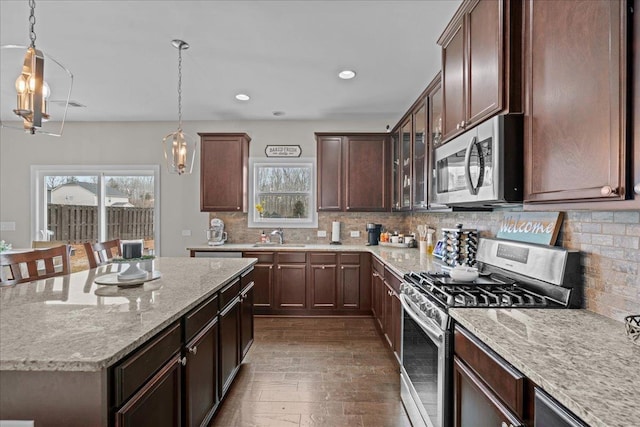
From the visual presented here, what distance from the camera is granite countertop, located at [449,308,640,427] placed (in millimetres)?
778

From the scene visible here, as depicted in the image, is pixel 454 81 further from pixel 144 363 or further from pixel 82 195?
pixel 82 195

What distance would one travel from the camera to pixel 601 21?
3.50ft

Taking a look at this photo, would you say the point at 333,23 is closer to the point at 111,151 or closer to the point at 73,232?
the point at 111,151

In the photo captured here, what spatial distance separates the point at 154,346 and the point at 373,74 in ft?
10.1

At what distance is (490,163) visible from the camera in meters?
1.59

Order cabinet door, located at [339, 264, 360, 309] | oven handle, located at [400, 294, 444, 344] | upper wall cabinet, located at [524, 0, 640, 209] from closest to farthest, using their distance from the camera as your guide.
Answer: upper wall cabinet, located at [524, 0, 640, 209]
oven handle, located at [400, 294, 444, 344]
cabinet door, located at [339, 264, 360, 309]

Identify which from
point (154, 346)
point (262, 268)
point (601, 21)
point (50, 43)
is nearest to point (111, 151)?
point (50, 43)

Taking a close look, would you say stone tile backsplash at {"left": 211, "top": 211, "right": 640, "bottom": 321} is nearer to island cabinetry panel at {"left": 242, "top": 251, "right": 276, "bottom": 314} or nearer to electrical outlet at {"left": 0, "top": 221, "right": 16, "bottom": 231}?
island cabinetry panel at {"left": 242, "top": 251, "right": 276, "bottom": 314}

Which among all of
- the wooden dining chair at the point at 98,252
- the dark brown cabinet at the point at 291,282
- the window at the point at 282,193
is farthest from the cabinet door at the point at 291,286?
the wooden dining chair at the point at 98,252

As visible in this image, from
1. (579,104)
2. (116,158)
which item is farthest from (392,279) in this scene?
(116,158)

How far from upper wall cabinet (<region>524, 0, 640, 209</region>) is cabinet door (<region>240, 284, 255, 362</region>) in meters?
2.15

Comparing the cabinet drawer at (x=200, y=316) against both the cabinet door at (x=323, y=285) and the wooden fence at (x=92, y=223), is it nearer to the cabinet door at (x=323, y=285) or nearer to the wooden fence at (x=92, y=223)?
the cabinet door at (x=323, y=285)

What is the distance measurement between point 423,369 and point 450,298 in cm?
56

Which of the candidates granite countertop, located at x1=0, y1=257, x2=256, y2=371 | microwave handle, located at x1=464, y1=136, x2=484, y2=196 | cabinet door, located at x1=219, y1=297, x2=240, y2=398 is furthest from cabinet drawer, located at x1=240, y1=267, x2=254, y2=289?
microwave handle, located at x1=464, y1=136, x2=484, y2=196
